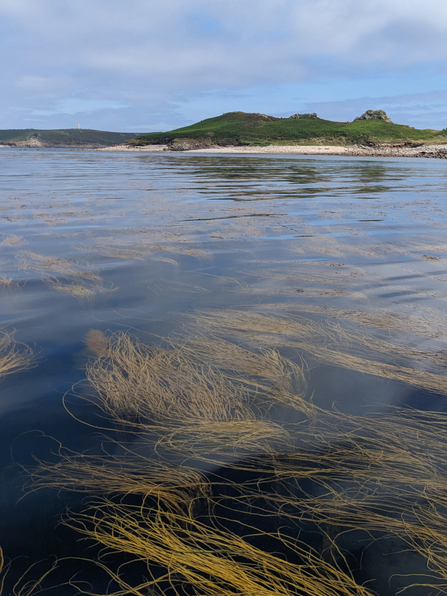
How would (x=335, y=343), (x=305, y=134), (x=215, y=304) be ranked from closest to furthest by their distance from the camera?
(x=335, y=343), (x=215, y=304), (x=305, y=134)

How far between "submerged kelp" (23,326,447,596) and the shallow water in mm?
83

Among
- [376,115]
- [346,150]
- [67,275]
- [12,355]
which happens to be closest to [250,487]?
[12,355]

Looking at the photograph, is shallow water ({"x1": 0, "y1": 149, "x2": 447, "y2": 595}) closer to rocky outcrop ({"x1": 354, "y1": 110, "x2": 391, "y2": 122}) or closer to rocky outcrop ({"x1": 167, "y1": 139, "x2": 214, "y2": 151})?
rocky outcrop ({"x1": 167, "y1": 139, "x2": 214, "y2": 151})

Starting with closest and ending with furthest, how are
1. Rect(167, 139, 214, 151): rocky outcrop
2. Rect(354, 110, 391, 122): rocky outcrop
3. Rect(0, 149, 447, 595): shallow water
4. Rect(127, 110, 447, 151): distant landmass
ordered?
Rect(0, 149, 447, 595): shallow water, Rect(127, 110, 447, 151): distant landmass, Rect(167, 139, 214, 151): rocky outcrop, Rect(354, 110, 391, 122): rocky outcrop

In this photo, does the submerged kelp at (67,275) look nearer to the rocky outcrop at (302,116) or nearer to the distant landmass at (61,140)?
the rocky outcrop at (302,116)

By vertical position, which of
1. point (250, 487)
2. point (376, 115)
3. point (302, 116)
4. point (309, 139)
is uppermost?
point (302, 116)

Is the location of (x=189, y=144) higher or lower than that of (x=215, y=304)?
higher

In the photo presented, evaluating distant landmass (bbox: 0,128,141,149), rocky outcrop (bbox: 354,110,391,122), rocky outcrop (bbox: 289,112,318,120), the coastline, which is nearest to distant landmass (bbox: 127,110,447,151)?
rocky outcrop (bbox: 354,110,391,122)

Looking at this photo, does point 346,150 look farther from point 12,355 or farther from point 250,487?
point 250,487

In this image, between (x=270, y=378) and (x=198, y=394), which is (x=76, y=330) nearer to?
(x=198, y=394)

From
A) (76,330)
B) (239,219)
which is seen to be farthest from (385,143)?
(76,330)

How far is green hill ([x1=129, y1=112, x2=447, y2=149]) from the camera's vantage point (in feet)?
230

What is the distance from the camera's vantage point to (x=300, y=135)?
75.5m

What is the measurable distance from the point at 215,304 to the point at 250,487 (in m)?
2.54
